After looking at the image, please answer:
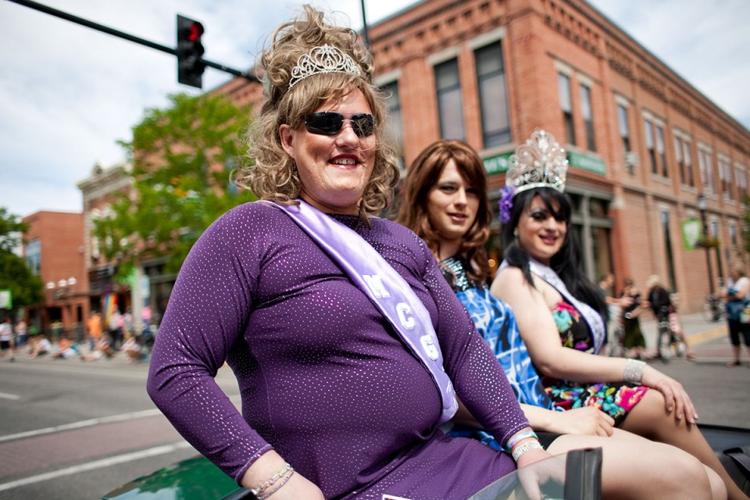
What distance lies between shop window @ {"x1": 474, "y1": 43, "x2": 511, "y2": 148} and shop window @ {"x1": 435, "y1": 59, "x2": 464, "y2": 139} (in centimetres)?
71

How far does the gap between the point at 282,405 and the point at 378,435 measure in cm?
25

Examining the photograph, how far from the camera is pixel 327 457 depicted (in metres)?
1.26

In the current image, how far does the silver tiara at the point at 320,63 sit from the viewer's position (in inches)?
59.3

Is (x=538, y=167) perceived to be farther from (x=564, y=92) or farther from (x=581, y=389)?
(x=564, y=92)

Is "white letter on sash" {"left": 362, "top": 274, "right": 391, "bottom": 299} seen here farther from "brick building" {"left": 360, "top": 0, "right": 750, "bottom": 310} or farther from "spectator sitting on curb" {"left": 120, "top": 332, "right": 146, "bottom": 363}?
"spectator sitting on curb" {"left": 120, "top": 332, "right": 146, "bottom": 363}

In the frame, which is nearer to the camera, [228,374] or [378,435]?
[378,435]

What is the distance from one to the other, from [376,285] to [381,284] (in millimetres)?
24

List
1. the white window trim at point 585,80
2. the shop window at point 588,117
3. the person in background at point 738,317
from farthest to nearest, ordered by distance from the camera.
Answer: the shop window at point 588,117 → the white window trim at point 585,80 → the person in background at point 738,317

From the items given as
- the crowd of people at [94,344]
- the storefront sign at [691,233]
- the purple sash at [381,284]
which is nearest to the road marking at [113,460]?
the purple sash at [381,284]

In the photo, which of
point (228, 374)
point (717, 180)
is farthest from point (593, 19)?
point (228, 374)

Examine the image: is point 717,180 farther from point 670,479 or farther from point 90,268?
→ point 90,268

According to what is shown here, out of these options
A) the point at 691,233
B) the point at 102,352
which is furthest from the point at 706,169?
the point at 102,352

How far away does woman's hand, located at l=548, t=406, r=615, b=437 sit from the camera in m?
1.72

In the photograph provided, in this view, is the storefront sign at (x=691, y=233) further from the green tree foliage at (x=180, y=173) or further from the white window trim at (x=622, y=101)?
the green tree foliage at (x=180, y=173)
